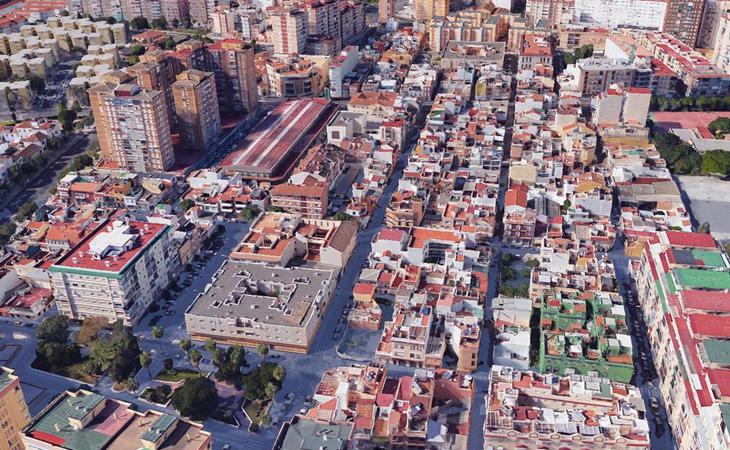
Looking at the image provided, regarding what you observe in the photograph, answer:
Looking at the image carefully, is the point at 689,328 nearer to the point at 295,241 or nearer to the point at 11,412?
the point at 295,241

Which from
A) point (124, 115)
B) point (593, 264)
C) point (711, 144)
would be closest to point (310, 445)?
point (593, 264)

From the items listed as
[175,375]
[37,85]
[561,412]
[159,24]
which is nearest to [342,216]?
[175,375]

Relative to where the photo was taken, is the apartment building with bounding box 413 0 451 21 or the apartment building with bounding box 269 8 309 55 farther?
the apartment building with bounding box 413 0 451 21

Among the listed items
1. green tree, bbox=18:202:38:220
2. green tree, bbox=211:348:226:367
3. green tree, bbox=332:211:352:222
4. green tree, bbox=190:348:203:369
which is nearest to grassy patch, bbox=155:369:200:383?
green tree, bbox=190:348:203:369

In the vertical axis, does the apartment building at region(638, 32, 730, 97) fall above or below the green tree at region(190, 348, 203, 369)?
above

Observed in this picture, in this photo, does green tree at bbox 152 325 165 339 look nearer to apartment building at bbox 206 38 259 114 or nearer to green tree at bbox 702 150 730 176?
apartment building at bbox 206 38 259 114

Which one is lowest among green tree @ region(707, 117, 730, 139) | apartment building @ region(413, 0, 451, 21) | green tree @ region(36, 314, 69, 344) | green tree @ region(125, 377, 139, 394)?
green tree @ region(125, 377, 139, 394)

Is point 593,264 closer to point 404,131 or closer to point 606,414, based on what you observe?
point 606,414

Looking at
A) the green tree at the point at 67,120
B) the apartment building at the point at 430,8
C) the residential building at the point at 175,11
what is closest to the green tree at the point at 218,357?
the green tree at the point at 67,120
